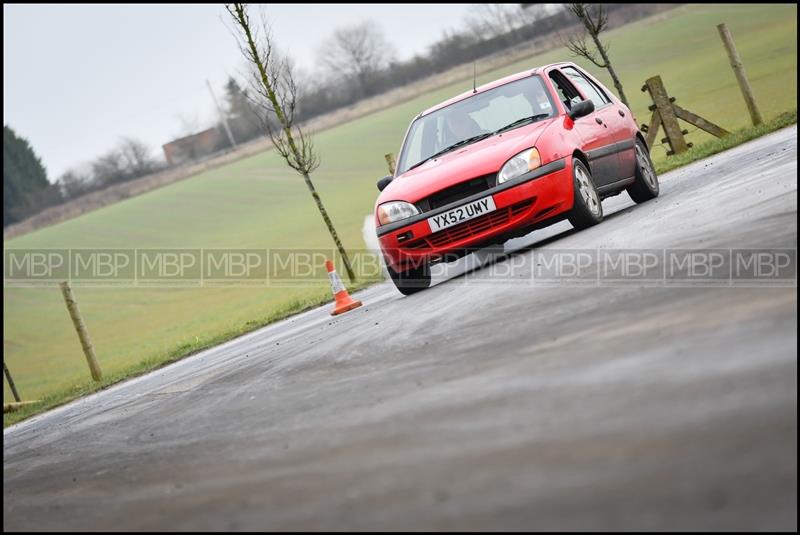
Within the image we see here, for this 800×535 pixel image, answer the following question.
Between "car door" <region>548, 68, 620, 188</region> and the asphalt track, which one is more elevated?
"car door" <region>548, 68, 620, 188</region>

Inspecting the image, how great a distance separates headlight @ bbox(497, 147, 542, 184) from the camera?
969 centimetres

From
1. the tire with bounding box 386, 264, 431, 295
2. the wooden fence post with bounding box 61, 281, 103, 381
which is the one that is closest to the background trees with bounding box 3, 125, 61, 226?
the wooden fence post with bounding box 61, 281, 103, 381

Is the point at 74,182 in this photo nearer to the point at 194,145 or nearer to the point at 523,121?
the point at 194,145

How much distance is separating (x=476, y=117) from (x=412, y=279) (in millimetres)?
1902

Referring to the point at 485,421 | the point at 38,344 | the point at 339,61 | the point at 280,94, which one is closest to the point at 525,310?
the point at 485,421

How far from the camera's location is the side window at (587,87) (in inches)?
461

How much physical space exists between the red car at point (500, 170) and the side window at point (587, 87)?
4 centimetres

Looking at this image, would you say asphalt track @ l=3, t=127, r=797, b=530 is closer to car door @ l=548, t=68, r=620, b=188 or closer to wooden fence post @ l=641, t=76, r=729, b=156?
car door @ l=548, t=68, r=620, b=188

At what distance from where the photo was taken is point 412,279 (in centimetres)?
1055

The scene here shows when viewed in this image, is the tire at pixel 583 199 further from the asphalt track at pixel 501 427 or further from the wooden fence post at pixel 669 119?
the wooden fence post at pixel 669 119

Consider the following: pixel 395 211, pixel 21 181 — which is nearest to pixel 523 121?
pixel 395 211

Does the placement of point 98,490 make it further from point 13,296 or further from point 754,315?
point 13,296

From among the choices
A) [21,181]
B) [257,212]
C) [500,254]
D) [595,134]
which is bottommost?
[500,254]

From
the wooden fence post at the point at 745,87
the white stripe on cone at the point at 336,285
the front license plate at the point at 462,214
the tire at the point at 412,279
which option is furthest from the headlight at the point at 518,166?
the wooden fence post at the point at 745,87
